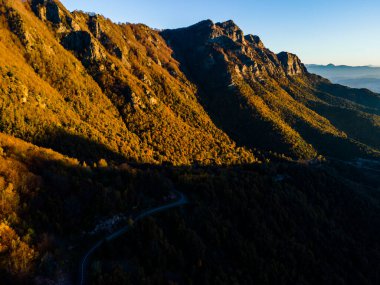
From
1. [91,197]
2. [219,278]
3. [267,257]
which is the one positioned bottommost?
[267,257]

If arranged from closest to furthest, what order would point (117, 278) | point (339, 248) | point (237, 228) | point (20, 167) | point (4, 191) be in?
point (117, 278) → point (4, 191) → point (20, 167) → point (237, 228) → point (339, 248)

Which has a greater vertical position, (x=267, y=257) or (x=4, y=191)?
(x=4, y=191)

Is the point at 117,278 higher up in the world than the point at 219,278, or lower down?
higher up

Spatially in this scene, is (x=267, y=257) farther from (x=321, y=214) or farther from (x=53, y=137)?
(x=53, y=137)

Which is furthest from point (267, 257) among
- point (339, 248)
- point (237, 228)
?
point (339, 248)

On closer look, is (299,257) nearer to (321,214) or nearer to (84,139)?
(321,214)

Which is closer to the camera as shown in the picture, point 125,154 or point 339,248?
point 339,248

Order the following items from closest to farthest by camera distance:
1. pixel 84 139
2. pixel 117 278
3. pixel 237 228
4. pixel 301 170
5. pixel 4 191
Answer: pixel 117 278, pixel 4 191, pixel 237 228, pixel 301 170, pixel 84 139

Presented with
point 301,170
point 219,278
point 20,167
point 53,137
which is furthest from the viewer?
point 53,137

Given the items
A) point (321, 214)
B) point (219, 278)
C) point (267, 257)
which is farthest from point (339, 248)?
point (219, 278)
